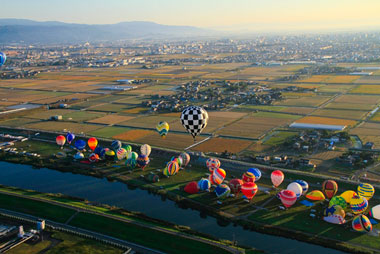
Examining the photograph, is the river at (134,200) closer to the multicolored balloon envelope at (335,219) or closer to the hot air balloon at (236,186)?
the multicolored balloon envelope at (335,219)

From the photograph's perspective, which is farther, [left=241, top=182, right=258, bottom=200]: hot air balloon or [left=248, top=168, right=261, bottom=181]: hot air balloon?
[left=248, top=168, right=261, bottom=181]: hot air balloon

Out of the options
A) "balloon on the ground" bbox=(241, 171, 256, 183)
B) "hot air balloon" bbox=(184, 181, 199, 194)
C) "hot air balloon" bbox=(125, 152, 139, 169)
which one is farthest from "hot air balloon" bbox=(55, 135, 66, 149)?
"balloon on the ground" bbox=(241, 171, 256, 183)

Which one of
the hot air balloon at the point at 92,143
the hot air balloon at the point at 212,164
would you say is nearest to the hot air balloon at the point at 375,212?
the hot air balloon at the point at 212,164

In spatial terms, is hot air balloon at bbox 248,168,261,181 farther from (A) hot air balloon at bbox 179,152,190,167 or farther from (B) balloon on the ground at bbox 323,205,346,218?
(B) balloon on the ground at bbox 323,205,346,218

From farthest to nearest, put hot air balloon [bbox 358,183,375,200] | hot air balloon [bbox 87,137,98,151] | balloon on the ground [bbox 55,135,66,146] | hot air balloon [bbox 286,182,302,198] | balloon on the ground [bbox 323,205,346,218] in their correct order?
balloon on the ground [bbox 55,135,66,146]
hot air balloon [bbox 87,137,98,151]
hot air balloon [bbox 286,182,302,198]
hot air balloon [bbox 358,183,375,200]
balloon on the ground [bbox 323,205,346,218]

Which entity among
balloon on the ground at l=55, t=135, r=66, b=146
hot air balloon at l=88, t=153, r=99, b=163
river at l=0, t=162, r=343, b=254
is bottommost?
river at l=0, t=162, r=343, b=254

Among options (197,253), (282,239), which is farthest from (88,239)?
(282,239)

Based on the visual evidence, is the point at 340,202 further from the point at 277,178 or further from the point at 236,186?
the point at 236,186
